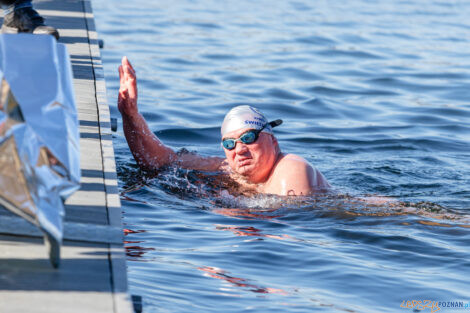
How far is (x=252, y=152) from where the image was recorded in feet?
22.8

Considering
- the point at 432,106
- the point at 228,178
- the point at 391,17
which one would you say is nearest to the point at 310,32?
the point at 391,17

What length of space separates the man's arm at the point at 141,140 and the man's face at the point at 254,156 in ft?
1.68

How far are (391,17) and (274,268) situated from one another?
15.3 meters

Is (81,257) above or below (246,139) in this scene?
below

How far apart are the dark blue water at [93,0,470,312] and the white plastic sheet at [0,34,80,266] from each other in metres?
1.30

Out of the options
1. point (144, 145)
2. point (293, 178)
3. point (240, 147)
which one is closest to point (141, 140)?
point (144, 145)

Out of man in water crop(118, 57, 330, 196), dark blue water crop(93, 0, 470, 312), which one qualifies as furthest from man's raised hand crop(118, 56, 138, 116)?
dark blue water crop(93, 0, 470, 312)

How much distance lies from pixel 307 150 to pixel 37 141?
20.4 ft

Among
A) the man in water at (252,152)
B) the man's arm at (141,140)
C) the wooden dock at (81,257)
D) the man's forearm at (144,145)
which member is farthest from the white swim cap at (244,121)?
the wooden dock at (81,257)

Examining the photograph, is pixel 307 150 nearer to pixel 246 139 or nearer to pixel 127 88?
pixel 246 139

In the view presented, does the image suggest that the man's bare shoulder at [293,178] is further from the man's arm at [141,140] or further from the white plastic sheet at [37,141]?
the white plastic sheet at [37,141]

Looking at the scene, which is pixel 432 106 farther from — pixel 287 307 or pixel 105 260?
pixel 105 260

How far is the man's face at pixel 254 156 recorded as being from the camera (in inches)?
273

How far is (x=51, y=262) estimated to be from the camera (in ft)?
13.0
